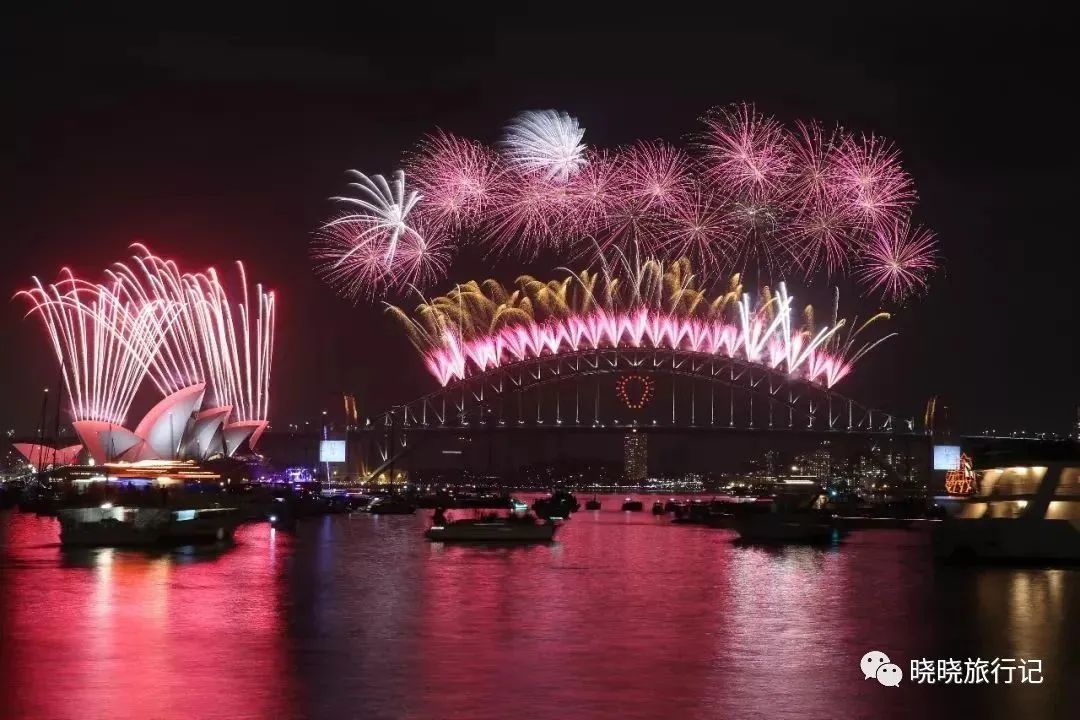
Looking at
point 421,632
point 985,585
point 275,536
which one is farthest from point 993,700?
point 275,536

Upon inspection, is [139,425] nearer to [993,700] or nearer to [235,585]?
[235,585]

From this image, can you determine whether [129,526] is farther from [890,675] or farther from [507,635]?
[890,675]

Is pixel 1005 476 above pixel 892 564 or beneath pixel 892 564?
above

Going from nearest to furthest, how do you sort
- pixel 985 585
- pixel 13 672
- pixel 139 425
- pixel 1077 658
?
pixel 13 672, pixel 1077 658, pixel 985 585, pixel 139 425

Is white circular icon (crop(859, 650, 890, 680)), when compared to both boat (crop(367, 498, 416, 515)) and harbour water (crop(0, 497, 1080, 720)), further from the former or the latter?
boat (crop(367, 498, 416, 515))

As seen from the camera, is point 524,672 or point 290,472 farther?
point 290,472

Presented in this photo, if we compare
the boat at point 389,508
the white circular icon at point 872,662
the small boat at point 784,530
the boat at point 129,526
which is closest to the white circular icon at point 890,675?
the white circular icon at point 872,662
